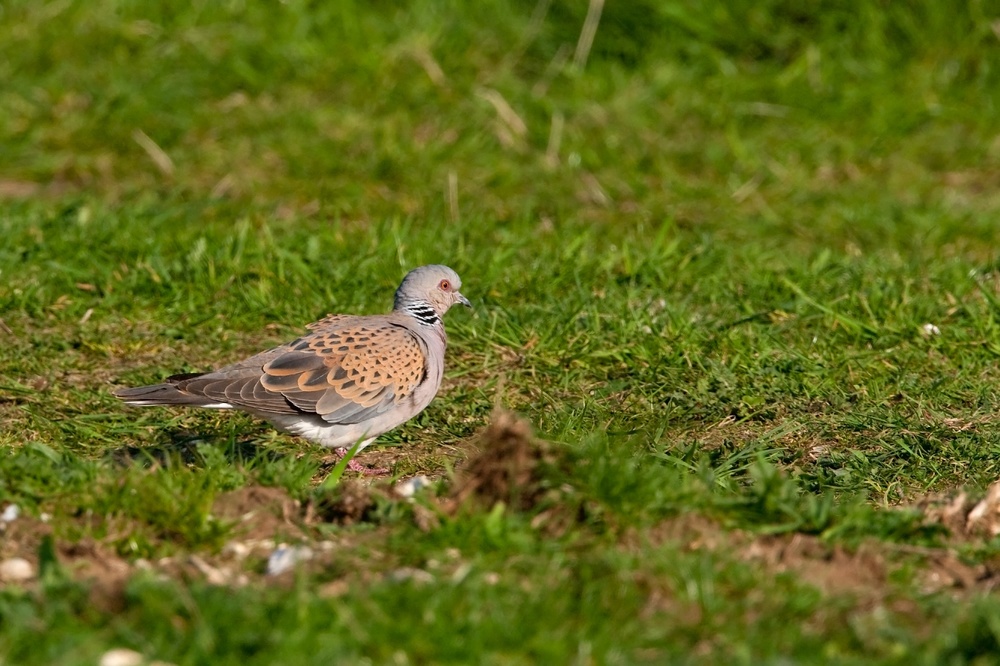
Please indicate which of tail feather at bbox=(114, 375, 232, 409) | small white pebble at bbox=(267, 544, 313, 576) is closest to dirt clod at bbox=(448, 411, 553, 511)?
small white pebble at bbox=(267, 544, 313, 576)

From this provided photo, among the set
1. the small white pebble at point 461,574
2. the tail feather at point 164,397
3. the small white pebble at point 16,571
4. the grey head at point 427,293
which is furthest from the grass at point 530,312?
the grey head at point 427,293

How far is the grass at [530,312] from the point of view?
3605 mm

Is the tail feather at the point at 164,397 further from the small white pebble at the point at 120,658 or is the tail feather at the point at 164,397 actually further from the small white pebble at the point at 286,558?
the small white pebble at the point at 120,658

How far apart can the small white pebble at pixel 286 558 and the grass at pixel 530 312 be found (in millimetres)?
52

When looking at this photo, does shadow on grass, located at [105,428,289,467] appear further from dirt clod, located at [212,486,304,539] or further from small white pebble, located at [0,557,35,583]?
small white pebble, located at [0,557,35,583]

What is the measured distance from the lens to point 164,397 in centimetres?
505

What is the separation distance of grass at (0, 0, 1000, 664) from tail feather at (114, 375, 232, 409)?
0.72ft

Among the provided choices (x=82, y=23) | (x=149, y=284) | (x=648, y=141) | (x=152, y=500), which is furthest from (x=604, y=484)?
(x=82, y=23)

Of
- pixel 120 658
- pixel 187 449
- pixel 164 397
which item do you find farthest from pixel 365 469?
pixel 120 658

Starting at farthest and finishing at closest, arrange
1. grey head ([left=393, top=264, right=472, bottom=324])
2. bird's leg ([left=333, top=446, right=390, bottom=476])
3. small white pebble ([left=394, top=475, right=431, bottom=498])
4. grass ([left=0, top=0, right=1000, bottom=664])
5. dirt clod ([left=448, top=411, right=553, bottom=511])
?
grey head ([left=393, top=264, right=472, bottom=324]), bird's leg ([left=333, top=446, right=390, bottom=476]), small white pebble ([left=394, top=475, right=431, bottom=498]), dirt clod ([left=448, top=411, right=553, bottom=511]), grass ([left=0, top=0, right=1000, bottom=664])

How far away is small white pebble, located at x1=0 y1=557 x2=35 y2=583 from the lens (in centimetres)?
386

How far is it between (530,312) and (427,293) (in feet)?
2.47

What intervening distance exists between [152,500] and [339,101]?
556 centimetres

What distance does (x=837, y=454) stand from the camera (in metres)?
5.28
